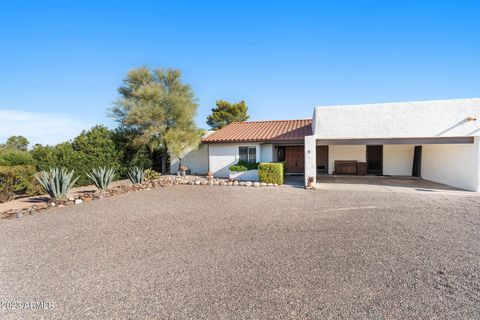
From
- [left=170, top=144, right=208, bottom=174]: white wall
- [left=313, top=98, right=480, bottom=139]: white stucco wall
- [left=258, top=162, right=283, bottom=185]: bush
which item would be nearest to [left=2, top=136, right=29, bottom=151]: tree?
[left=170, top=144, right=208, bottom=174]: white wall

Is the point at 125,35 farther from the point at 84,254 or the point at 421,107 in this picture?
the point at 421,107

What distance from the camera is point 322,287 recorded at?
3.59m

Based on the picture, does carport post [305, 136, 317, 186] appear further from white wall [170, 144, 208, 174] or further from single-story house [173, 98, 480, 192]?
white wall [170, 144, 208, 174]

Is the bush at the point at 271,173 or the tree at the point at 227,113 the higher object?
the tree at the point at 227,113

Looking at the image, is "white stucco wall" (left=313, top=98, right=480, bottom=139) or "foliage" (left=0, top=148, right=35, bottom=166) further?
"foliage" (left=0, top=148, right=35, bottom=166)

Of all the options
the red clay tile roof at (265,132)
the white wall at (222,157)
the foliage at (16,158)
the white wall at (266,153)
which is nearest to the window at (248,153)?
the white wall at (222,157)

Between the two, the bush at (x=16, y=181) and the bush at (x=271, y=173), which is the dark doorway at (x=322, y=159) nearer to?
the bush at (x=271, y=173)

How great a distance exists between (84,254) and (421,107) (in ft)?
51.5

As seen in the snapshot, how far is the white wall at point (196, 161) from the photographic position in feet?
65.6

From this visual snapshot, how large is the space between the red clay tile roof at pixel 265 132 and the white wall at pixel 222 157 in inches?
20.9

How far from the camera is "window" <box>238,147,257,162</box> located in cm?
1744

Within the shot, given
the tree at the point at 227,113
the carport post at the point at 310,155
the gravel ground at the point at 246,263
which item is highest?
the tree at the point at 227,113

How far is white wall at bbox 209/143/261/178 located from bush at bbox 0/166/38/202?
1033 centimetres

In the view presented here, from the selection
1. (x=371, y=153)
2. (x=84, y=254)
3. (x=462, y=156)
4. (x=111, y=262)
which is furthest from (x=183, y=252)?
(x=371, y=153)
